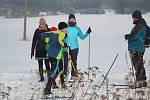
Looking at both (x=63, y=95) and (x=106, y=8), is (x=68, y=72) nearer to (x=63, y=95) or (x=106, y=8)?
(x=63, y=95)

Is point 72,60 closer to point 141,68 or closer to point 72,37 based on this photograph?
point 72,37

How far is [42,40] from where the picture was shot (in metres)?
11.5

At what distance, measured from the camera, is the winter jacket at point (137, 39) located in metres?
10.6

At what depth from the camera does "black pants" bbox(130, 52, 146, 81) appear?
10.3m

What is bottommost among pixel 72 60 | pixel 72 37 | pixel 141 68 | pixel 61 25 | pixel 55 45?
pixel 141 68

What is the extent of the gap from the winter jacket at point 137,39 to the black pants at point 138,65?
119mm

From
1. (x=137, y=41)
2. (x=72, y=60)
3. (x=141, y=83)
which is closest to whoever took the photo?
(x=141, y=83)

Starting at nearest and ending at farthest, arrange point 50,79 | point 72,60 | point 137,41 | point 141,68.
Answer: point 50,79
point 141,68
point 137,41
point 72,60

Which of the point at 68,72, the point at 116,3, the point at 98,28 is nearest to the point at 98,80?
the point at 68,72

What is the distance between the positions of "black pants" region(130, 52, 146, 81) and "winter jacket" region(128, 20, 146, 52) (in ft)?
0.39

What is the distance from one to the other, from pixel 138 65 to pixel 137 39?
70 cm

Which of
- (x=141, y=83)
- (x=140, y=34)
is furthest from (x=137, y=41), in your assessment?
(x=141, y=83)

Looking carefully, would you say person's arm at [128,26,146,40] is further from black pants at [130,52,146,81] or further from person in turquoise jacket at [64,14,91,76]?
person in turquoise jacket at [64,14,91,76]

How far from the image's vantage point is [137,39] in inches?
424
